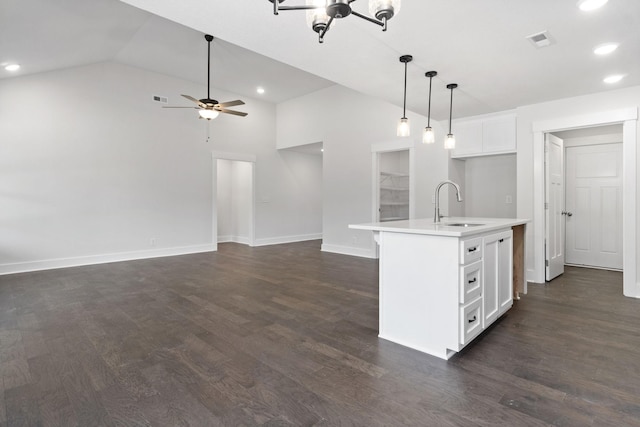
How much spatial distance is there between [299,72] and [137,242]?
4.38 meters

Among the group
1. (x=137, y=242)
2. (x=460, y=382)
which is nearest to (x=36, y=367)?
(x=460, y=382)

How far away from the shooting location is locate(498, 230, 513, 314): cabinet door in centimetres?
293

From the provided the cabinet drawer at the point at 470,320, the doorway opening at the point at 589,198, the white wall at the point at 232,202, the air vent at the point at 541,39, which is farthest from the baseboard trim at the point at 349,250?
the air vent at the point at 541,39

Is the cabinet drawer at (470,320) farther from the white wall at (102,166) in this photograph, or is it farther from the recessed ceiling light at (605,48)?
the white wall at (102,166)

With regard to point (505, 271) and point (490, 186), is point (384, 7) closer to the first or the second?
point (505, 271)

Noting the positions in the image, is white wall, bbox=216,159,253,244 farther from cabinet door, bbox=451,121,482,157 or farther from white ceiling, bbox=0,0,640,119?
cabinet door, bbox=451,121,482,157

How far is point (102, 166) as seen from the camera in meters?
5.69

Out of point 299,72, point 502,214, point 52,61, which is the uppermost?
point 299,72

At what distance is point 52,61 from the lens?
4.75 meters

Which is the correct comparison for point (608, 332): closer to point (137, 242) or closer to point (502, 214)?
point (502, 214)

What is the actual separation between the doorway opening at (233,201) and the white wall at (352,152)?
181 centimetres

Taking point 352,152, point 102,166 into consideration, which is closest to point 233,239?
point 102,166

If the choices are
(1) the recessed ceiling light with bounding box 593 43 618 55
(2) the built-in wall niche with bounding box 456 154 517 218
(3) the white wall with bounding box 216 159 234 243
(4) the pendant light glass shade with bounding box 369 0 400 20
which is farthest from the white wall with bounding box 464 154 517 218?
(3) the white wall with bounding box 216 159 234 243

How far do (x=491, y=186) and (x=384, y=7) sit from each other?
4818 mm
